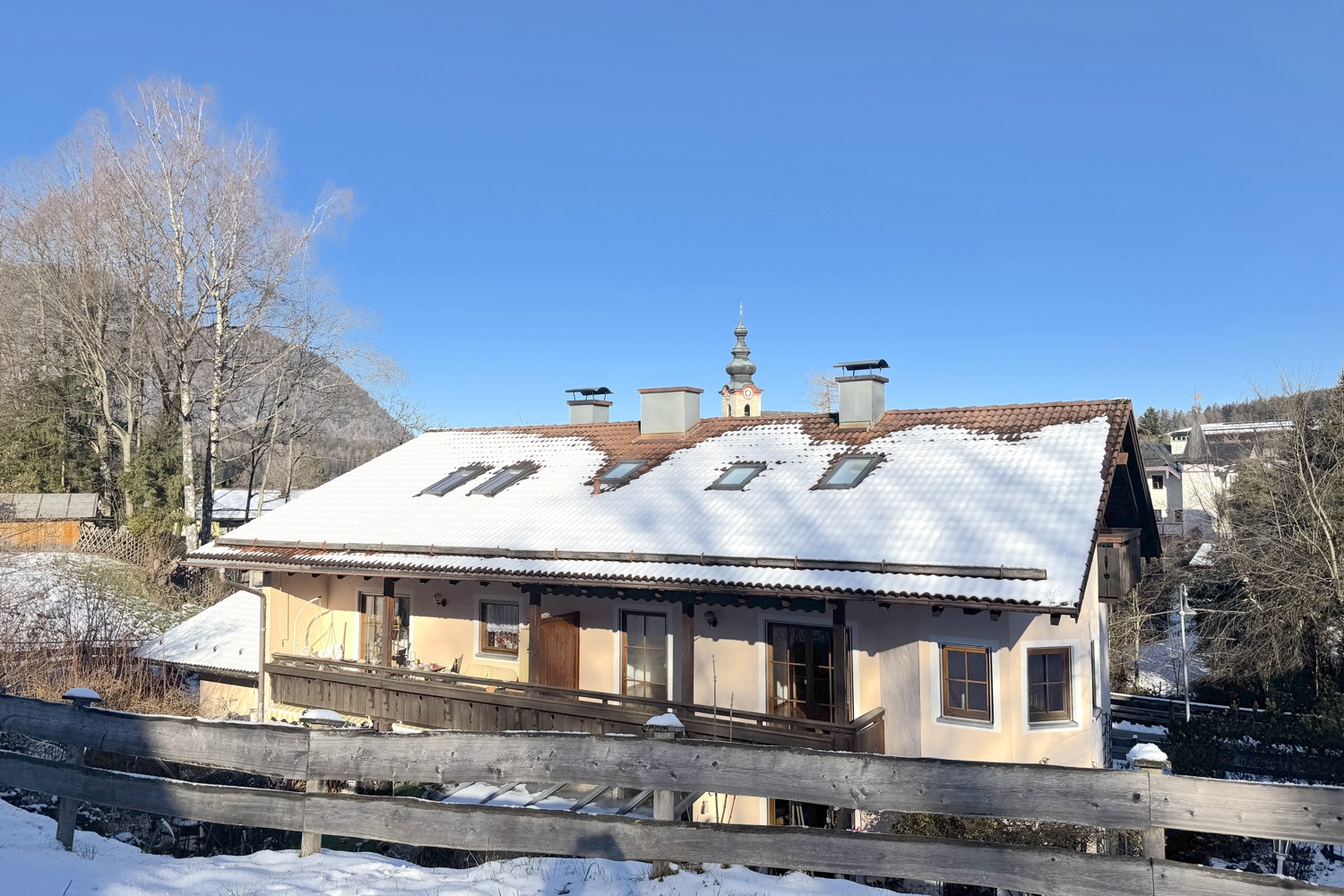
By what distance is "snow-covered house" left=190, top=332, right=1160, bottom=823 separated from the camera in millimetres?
11133

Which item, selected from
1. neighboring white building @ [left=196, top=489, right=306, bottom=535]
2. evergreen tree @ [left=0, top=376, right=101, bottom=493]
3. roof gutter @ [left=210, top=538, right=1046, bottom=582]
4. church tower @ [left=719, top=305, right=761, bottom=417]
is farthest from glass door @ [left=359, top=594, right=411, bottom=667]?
church tower @ [left=719, top=305, right=761, bottom=417]

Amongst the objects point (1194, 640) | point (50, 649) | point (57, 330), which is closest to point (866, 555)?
point (50, 649)

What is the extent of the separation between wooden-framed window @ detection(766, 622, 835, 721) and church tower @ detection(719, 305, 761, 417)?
110 feet

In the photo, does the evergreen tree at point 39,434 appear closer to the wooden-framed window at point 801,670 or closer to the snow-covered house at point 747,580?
the snow-covered house at point 747,580

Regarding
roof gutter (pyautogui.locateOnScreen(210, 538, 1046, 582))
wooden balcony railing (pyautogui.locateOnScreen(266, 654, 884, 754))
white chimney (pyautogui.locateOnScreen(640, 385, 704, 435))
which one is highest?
white chimney (pyautogui.locateOnScreen(640, 385, 704, 435))

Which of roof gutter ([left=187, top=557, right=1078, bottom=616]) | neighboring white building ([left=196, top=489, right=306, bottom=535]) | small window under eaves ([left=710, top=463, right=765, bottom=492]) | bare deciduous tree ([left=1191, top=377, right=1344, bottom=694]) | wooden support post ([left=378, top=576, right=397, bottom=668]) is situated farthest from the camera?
neighboring white building ([left=196, top=489, right=306, bottom=535])

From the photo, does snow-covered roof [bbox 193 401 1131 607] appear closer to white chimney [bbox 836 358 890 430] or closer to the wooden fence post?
white chimney [bbox 836 358 890 430]

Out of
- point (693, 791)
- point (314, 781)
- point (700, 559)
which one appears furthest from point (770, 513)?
point (314, 781)

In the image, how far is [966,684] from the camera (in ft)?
37.4

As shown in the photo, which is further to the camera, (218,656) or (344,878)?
(218,656)

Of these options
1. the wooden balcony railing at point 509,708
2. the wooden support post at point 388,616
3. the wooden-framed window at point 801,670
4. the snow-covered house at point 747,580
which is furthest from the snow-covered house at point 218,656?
the wooden-framed window at point 801,670

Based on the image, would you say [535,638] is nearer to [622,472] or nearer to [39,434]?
[622,472]

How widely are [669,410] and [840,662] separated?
8088 mm

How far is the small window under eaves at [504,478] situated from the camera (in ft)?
54.8
